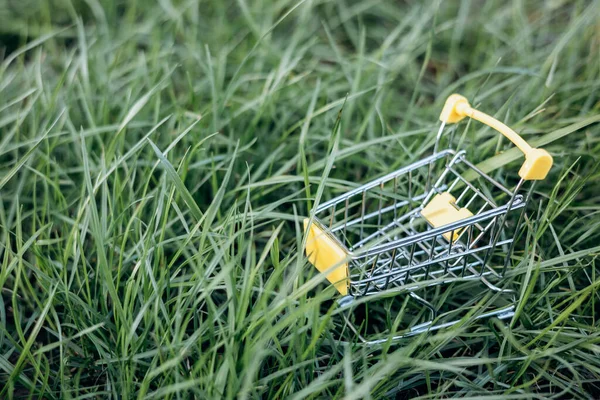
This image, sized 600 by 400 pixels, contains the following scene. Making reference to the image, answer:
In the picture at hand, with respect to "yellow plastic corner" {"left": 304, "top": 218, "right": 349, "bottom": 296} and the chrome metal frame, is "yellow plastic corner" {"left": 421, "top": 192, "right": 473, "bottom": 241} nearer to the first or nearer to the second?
the chrome metal frame

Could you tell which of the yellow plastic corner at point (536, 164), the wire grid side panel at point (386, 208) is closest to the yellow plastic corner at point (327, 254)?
the wire grid side panel at point (386, 208)

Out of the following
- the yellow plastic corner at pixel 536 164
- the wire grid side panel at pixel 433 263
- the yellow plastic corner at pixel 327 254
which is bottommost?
the wire grid side panel at pixel 433 263

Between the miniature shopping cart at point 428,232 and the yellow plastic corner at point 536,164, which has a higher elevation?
the yellow plastic corner at point 536,164

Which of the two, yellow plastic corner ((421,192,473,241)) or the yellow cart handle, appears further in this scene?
yellow plastic corner ((421,192,473,241))

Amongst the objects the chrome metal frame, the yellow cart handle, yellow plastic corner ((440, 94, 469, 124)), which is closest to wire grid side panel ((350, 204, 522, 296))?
the chrome metal frame

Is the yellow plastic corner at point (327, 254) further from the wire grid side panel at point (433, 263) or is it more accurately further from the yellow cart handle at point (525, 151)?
the yellow cart handle at point (525, 151)

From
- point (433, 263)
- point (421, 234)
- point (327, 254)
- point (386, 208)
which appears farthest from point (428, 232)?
point (386, 208)

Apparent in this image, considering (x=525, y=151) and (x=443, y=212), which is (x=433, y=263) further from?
(x=525, y=151)
